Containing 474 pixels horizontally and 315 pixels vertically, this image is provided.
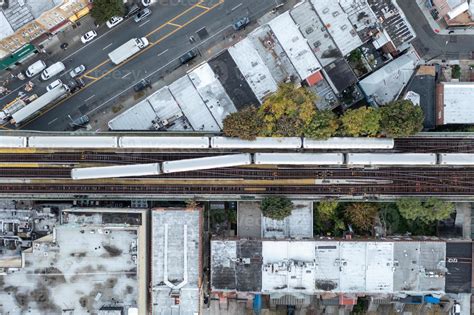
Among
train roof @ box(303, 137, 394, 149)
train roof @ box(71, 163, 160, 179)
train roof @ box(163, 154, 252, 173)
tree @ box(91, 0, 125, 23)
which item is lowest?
train roof @ box(71, 163, 160, 179)

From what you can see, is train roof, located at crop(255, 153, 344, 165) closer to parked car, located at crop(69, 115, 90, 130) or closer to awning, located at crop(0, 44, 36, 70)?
parked car, located at crop(69, 115, 90, 130)

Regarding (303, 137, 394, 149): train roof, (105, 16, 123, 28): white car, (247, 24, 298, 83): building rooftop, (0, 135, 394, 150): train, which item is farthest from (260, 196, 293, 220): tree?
(105, 16, 123, 28): white car

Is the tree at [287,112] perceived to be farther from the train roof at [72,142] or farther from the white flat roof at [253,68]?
the train roof at [72,142]

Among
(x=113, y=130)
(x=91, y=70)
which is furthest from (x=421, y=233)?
(x=91, y=70)

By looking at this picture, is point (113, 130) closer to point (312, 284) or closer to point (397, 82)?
point (312, 284)

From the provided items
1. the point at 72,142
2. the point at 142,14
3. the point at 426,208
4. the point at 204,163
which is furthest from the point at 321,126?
the point at 72,142
